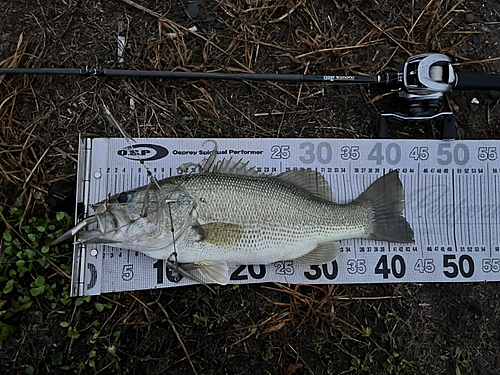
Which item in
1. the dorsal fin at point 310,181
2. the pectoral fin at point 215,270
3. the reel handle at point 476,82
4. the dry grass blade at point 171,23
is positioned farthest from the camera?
the dry grass blade at point 171,23

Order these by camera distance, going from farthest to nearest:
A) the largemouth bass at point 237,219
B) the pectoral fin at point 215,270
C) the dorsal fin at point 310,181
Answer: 1. the dorsal fin at point 310,181
2. the pectoral fin at point 215,270
3. the largemouth bass at point 237,219

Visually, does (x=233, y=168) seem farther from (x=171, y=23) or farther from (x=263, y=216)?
(x=171, y=23)

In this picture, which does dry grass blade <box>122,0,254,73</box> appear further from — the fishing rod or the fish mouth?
the fish mouth

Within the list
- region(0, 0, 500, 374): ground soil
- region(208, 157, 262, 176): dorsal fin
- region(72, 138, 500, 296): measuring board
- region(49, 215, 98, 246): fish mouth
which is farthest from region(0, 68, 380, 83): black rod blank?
region(49, 215, 98, 246): fish mouth

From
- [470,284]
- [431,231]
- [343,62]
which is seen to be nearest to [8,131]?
[343,62]

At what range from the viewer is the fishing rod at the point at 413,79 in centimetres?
287

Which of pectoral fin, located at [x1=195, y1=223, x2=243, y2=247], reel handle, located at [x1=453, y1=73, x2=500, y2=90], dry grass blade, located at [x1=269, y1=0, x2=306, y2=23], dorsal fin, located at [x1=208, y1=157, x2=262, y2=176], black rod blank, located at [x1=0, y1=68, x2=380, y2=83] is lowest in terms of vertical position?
pectoral fin, located at [x1=195, y1=223, x2=243, y2=247]

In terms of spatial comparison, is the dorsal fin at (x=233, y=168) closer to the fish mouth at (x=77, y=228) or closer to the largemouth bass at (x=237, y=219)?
the largemouth bass at (x=237, y=219)

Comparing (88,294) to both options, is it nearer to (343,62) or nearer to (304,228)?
(304,228)

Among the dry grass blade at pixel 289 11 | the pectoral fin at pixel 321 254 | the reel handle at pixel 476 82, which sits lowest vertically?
the pectoral fin at pixel 321 254

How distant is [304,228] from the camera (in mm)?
2688

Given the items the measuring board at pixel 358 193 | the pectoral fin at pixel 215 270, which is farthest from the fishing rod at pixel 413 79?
the pectoral fin at pixel 215 270

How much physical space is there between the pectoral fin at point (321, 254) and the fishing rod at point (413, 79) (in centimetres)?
109

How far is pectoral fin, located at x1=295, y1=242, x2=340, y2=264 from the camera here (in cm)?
277
